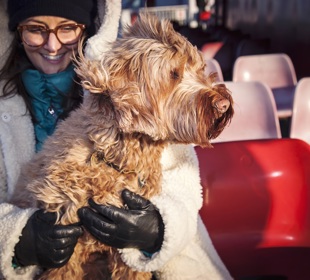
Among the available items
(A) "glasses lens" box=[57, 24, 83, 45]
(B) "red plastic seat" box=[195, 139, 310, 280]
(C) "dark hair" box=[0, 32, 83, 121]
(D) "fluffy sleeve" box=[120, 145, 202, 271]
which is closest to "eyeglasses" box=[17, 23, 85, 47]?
(A) "glasses lens" box=[57, 24, 83, 45]

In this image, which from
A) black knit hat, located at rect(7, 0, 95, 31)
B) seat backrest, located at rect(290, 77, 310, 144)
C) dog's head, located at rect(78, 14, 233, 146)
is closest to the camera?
dog's head, located at rect(78, 14, 233, 146)

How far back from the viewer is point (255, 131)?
122 inches

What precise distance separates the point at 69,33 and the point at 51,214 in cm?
93

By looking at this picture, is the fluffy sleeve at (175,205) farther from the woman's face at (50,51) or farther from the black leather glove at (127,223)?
the woman's face at (50,51)

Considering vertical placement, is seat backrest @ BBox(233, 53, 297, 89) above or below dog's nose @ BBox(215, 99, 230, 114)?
below

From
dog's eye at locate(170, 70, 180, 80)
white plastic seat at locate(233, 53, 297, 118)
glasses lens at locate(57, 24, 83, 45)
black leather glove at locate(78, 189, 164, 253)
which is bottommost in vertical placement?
white plastic seat at locate(233, 53, 297, 118)

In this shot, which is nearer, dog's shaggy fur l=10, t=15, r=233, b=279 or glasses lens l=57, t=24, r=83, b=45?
dog's shaggy fur l=10, t=15, r=233, b=279

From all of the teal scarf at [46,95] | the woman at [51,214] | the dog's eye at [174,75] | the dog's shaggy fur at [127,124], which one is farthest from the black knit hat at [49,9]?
the dog's eye at [174,75]

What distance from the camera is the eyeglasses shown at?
6.63ft

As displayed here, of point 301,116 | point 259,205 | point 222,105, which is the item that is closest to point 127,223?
point 222,105

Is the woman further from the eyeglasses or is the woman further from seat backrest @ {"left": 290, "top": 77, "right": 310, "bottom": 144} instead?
seat backrest @ {"left": 290, "top": 77, "right": 310, "bottom": 144}

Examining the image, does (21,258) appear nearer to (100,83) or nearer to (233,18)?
(100,83)

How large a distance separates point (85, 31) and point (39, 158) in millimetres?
726

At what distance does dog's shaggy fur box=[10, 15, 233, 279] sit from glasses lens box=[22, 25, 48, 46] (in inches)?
20.6
